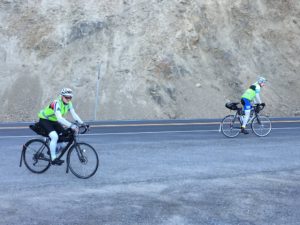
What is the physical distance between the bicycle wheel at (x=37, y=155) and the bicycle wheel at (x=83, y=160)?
674mm

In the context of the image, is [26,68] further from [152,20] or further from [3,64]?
[152,20]

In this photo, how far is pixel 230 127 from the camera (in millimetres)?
15680

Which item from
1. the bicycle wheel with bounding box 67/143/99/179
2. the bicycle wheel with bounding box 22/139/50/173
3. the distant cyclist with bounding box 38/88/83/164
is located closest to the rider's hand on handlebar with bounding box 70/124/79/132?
the distant cyclist with bounding box 38/88/83/164

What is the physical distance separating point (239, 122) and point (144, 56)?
11.8 m

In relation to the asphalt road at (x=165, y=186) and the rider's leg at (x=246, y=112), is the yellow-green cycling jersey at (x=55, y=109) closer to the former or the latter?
the asphalt road at (x=165, y=186)

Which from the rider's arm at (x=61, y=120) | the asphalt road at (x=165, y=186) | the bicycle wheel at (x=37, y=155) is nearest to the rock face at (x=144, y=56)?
the asphalt road at (x=165, y=186)

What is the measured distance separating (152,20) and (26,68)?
312 inches

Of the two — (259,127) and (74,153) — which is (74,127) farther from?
(259,127)

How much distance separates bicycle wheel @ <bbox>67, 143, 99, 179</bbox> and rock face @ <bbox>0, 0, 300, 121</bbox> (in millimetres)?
13301

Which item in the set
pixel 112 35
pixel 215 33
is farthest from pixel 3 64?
pixel 215 33

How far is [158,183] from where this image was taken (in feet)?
29.8

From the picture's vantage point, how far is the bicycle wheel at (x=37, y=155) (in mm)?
10031

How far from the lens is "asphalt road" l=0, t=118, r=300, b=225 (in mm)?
7067

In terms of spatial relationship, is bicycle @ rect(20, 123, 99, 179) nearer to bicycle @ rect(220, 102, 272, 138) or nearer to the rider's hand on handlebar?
the rider's hand on handlebar
